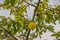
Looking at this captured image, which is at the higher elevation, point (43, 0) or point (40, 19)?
point (43, 0)

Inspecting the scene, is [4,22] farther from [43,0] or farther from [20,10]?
[43,0]

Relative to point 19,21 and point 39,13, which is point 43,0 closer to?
point 39,13

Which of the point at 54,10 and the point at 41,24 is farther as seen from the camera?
the point at 41,24

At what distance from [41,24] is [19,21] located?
24cm

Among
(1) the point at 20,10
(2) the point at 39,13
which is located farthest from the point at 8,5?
(2) the point at 39,13

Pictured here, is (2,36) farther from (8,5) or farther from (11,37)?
(8,5)

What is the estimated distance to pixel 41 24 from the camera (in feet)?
3.82

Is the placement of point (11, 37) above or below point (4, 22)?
below

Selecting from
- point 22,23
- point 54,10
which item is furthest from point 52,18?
point 22,23

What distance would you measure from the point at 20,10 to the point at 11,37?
0.58 ft

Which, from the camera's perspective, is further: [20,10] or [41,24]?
[41,24]

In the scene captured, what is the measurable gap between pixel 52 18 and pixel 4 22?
29 cm

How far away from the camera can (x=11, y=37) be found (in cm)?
107

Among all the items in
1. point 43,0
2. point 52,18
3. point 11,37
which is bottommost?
point 11,37
